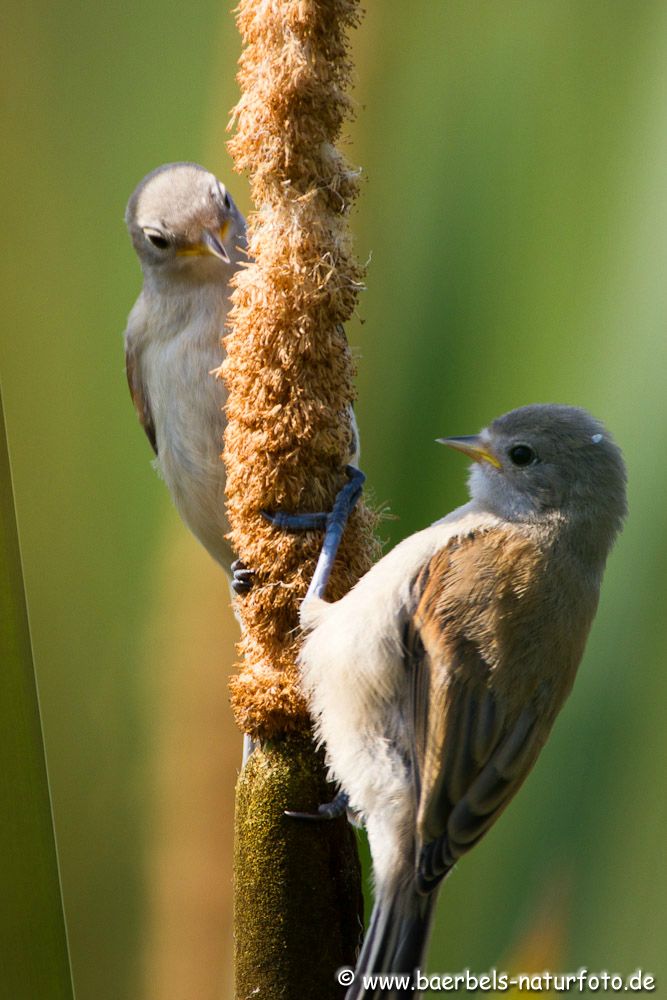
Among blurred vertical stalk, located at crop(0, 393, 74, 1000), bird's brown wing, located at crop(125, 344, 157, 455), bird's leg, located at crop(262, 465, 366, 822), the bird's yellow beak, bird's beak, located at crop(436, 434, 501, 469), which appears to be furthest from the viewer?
bird's brown wing, located at crop(125, 344, 157, 455)

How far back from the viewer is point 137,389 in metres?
1.82

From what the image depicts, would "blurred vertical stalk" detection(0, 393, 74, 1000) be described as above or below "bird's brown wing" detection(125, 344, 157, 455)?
below

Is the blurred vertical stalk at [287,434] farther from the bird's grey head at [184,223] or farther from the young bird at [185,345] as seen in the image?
the young bird at [185,345]

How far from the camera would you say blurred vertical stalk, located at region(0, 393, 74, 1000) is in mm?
923

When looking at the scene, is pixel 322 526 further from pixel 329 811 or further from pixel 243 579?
pixel 329 811

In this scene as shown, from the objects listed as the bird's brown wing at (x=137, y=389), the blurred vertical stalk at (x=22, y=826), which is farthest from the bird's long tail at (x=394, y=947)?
the bird's brown wing at (x=137, y=389)

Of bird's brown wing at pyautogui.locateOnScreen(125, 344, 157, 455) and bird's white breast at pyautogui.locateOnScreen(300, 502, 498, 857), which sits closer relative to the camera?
bird's white breast at pyautogui.locateOnScreen(300, 502, 498, 857)

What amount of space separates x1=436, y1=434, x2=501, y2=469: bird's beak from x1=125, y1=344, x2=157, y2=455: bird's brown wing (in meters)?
0.74

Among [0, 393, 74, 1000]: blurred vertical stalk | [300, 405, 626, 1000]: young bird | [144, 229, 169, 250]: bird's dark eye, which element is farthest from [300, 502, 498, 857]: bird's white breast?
[144, 229, 169, 250]: bird's dark eye

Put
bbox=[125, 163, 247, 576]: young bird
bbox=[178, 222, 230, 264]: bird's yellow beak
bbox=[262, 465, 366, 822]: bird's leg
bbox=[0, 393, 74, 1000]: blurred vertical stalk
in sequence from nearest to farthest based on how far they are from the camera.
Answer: bbox=[0, 393, 74, 1000]: blurred vertical stalk, bbox=[262, 465, 366, 822]: bird's leg, bbox=[178, 222, 230, 264]: bird's yellow beak, bbox=[125, 163, 247, 576]: young bird

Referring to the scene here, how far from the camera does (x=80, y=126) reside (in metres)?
1.39

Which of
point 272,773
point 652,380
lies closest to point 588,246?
point 652,380

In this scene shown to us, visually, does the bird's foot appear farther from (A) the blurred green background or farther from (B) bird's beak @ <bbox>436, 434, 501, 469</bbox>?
(B) bird's beak @ <bbox>436, 434, 501, 469</bbox>

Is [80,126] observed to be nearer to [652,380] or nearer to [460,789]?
[652,380]
